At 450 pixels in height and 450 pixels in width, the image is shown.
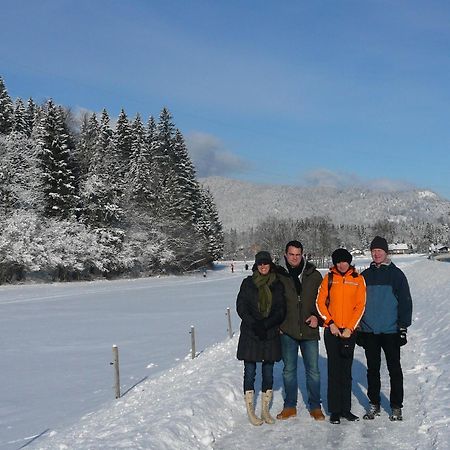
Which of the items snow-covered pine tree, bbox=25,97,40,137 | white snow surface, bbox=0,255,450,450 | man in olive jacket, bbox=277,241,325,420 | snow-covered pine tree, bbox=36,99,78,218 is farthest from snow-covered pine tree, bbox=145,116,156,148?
man in olive jacket, bbox=277,241,325,420

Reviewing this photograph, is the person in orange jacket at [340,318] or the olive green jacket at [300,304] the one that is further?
the olive green jacket at [300,304]

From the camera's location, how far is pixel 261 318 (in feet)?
21.4

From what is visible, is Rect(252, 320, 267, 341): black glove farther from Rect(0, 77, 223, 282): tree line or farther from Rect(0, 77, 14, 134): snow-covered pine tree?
Rect(0, 77, 14, 134): snow-covered pine tree

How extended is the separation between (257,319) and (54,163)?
141ft

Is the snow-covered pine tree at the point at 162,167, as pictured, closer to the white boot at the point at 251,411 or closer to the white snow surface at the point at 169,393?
the white snow surface at the point at 169,393

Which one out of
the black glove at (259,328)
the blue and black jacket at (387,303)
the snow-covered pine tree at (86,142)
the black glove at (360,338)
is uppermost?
the snow-covered pine tree at (86,142)

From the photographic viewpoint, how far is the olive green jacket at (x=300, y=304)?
6664 millimetres

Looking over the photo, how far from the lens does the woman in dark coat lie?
652 cm

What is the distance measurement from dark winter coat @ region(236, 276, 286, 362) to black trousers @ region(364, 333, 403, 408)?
1.15 metres

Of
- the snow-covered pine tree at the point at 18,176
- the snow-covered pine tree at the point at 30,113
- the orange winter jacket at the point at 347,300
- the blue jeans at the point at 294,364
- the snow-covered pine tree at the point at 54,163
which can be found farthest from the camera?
the snow-covered pine tree at the point at 30,113

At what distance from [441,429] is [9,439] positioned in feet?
18.2

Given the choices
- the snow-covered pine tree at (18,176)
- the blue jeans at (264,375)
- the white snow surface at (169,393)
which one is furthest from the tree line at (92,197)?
the blue jeans at (264,375)

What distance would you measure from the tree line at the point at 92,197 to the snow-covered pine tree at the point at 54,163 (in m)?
0.09

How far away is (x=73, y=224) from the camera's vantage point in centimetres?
4678
